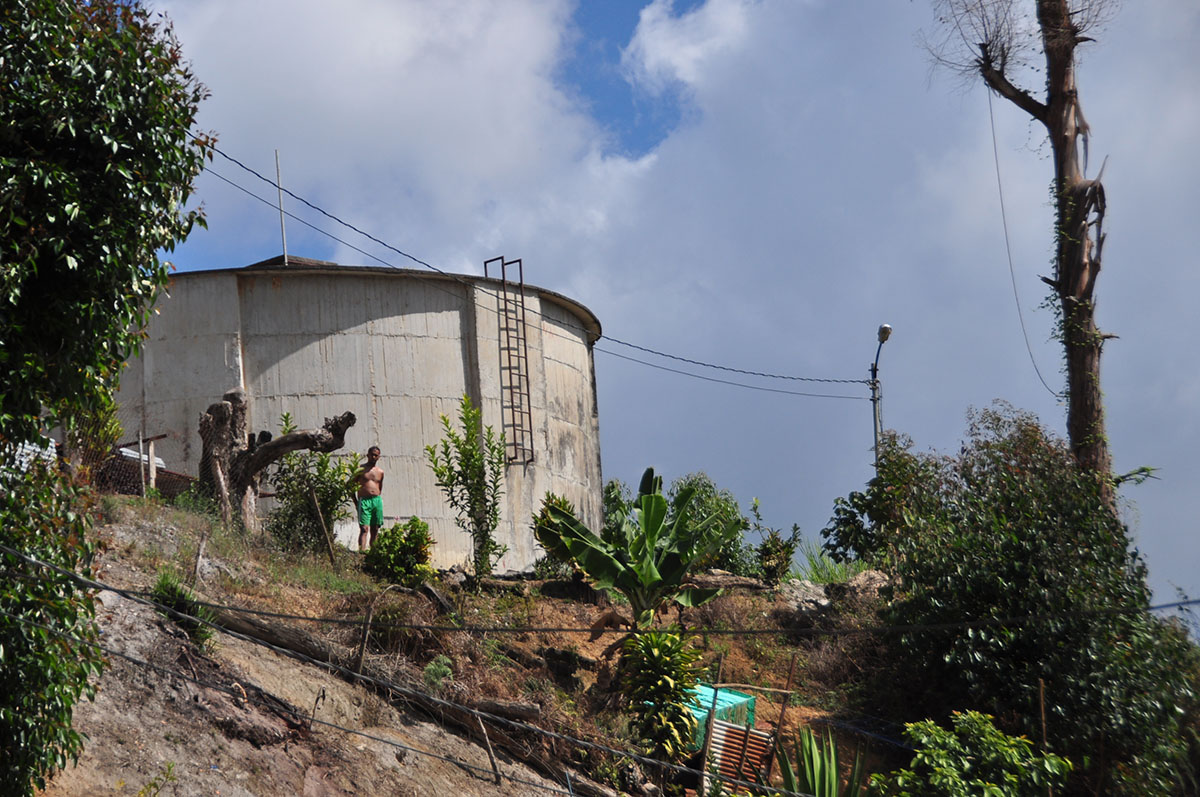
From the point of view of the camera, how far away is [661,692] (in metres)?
14.3

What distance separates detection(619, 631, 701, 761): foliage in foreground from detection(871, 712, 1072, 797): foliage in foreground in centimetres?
265

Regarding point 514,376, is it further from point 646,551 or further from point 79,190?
point 79,190

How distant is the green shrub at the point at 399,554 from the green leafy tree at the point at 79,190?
9455mm

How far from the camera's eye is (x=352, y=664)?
1377 cm

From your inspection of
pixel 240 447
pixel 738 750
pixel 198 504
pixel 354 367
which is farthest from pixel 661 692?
pixel 354 367

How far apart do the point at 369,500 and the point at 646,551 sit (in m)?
5.75

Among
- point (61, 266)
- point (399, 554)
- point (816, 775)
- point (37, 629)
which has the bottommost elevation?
point (816, 775)

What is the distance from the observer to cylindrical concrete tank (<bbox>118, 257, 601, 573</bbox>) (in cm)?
2197

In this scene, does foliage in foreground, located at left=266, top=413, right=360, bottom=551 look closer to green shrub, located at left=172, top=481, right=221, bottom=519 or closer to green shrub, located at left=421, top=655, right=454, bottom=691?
green shrub, located at left=172, top=481, right=221, bottom=519

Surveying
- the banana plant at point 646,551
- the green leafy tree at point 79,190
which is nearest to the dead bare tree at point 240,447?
the banana plant at point 646,551

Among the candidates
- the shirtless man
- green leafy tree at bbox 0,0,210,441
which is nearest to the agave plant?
green leafy tree at bbox 0,0,210,441

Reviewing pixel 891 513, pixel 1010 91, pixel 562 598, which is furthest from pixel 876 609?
pixel 1010 91

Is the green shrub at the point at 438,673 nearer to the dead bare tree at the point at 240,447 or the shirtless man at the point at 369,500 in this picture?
the dead bare tree at the point at 240,447

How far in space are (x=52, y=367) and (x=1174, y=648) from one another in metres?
12.9
